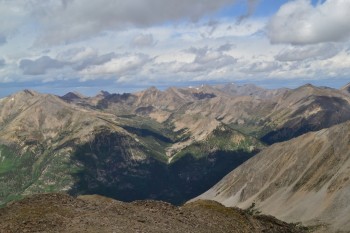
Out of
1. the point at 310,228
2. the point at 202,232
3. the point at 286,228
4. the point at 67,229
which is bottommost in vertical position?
the point at 310,228

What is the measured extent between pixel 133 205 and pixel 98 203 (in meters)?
7.02

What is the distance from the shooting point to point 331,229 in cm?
18838

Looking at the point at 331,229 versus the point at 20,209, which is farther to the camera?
the point at 331,229

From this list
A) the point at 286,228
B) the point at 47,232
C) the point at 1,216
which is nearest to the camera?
the point at 47,232

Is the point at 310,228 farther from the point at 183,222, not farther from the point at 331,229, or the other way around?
the point at 183,222

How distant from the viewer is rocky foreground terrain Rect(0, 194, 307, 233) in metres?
73.1

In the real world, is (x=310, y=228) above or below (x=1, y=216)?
below

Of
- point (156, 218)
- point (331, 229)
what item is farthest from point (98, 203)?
point (331, 229)

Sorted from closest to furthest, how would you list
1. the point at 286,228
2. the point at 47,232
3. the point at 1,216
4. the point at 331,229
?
the point at 47,232
the point at 1,216
the point at 286,228
the point at 331,229

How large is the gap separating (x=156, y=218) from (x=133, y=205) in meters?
9.89

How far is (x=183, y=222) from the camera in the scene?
86125mm

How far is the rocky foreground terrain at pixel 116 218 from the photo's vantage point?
73062 millimetres

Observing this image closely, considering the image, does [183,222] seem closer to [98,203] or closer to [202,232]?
[202,232]

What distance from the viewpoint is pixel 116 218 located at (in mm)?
79250
